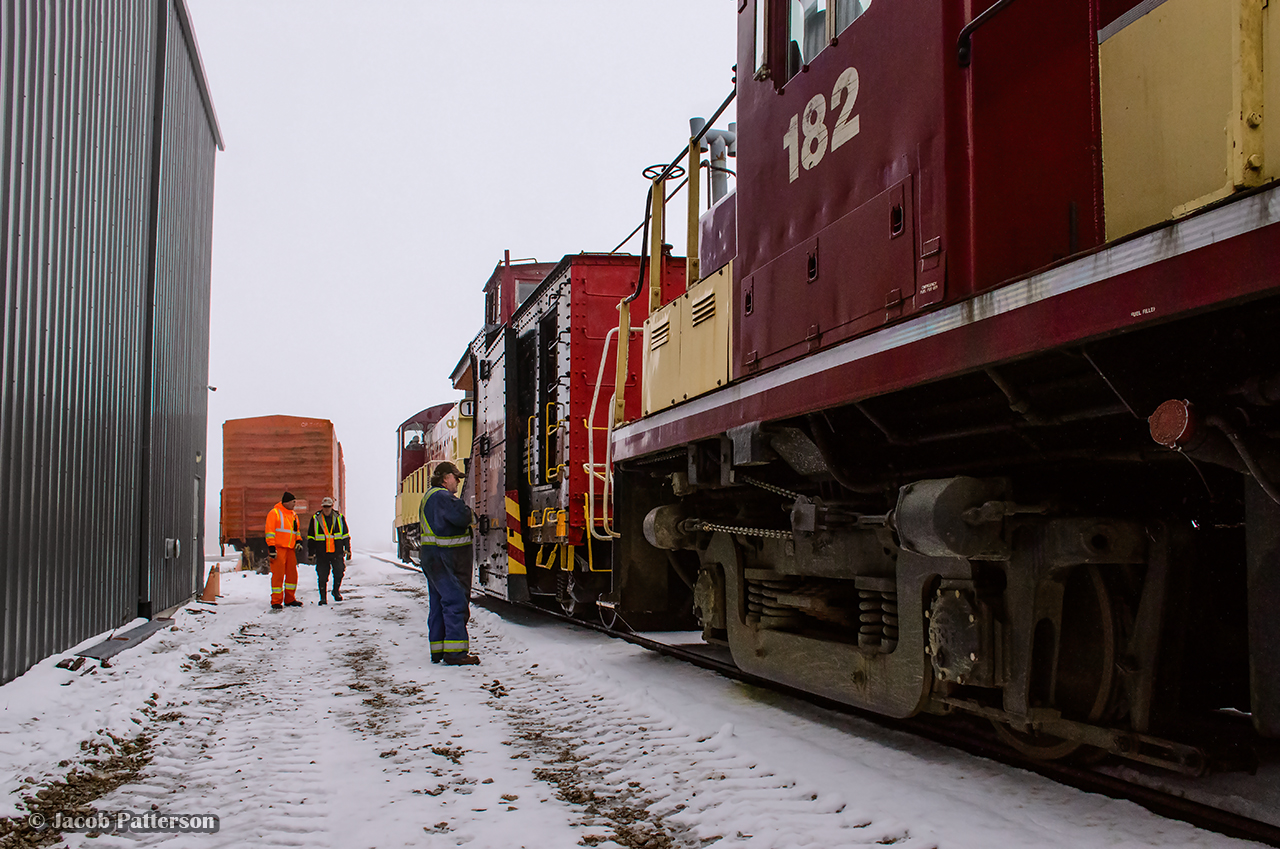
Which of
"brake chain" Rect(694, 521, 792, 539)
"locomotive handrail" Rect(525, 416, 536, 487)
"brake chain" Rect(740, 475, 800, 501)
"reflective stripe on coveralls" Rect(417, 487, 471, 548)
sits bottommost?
"reflective stripe on coveralls" Rect(417, 487, 471, 548)

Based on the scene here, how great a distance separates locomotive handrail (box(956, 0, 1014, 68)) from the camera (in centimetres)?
285

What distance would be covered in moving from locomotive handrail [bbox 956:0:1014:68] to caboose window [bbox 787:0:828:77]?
1.05 metres

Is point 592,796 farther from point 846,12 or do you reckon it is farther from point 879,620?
point 846,12

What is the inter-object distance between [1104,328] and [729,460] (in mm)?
2626

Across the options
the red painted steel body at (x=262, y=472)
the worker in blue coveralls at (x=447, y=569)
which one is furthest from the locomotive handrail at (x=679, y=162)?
the red painted steel body at (x=262, y=472)

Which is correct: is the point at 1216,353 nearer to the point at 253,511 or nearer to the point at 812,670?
the point at 812,670

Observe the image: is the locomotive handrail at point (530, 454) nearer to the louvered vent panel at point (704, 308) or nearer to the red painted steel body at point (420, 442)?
the louvered vent panel at point (704, 308)

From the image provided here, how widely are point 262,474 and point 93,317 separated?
15.2m

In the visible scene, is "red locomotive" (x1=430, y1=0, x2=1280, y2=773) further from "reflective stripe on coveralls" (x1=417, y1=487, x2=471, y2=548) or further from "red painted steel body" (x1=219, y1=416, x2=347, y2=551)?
"red painted steel body" (x1=219, y1=416, x2=347, y2=551)

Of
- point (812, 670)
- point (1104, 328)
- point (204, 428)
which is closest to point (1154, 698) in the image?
point (1104, 328)

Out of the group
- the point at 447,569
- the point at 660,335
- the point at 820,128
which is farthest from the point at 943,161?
the point at 447,569

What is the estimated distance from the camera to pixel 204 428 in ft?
45.0

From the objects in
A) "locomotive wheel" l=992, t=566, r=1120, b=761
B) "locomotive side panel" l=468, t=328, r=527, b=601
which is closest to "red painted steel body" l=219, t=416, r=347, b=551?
"locomotive side panel" l=468, t=328, r=527, b=601

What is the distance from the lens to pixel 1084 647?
324 centimetres
